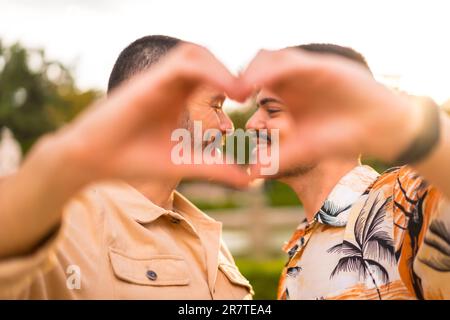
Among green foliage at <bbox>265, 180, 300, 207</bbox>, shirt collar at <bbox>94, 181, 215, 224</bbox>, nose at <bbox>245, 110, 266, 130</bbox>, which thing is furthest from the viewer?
green foliage at <bbox>265, 180, 300, 207</bbox>

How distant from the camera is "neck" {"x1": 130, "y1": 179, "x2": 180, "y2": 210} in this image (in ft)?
9.49

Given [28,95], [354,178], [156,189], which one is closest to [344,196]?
[354,178]

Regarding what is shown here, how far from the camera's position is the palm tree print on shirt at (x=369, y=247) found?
7.47 ft

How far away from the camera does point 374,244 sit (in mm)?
2352

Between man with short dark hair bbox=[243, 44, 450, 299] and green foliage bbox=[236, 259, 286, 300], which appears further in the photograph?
green foliage bbox=[236, 259, 286, 300]

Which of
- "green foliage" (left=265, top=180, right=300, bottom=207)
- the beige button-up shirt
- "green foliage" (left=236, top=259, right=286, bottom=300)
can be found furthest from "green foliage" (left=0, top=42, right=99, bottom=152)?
the beige button-up shirt

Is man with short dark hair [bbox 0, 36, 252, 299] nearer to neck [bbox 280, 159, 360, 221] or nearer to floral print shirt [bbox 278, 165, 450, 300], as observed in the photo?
floral print shirt [bbox 278, 165, 450, 300]

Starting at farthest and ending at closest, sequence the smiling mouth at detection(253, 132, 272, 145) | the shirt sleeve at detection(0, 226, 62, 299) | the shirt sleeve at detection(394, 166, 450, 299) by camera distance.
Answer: the smiling mouth at detection(253, 132, 272, 145) < the shirt sleeve at detection(394, 166, 450, 299) < the shirt sleeve at detection(0, 226, 62, 299)

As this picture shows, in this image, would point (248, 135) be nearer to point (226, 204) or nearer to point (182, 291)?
point (182, 291)

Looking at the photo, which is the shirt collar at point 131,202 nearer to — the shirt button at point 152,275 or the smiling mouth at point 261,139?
the shirt button at point 152,275

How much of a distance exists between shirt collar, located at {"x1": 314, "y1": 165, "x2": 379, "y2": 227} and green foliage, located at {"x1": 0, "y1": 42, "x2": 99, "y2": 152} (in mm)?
17618

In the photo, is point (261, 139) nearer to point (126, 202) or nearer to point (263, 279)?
point (126, 202)

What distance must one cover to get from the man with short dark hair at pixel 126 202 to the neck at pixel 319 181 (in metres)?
0.53

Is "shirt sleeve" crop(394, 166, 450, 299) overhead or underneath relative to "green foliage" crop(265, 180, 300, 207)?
overhead
